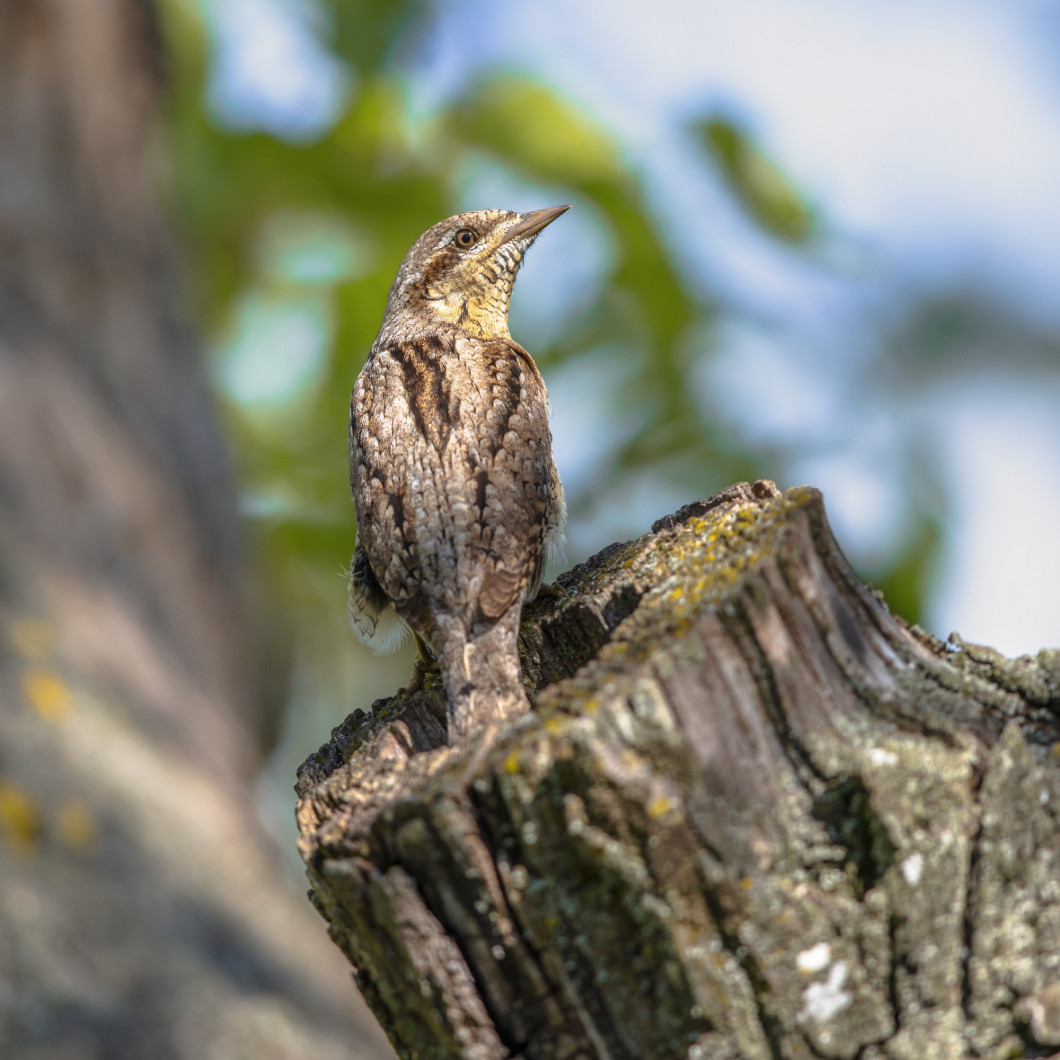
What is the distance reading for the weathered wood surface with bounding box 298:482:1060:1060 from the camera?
1958 mm

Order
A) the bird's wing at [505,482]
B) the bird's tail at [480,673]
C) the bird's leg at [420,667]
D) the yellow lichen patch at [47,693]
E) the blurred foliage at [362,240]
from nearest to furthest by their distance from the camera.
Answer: the bird's tail at [480,673] < the bird's wing at [505,482] < the bird's leg at [420,667] < the yellow lichen patch at [47,693] < the blurred foliage at [362,240]

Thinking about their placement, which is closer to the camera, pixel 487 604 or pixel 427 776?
pixel 427 776

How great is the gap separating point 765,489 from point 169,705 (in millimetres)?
4261

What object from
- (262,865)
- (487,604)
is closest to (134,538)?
(262,865)

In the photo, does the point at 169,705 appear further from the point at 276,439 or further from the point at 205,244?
the point at 205,244

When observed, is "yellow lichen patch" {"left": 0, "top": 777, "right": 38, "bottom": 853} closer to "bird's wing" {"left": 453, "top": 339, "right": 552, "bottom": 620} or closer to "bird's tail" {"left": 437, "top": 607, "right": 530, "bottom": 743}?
"bird's tail" {"left": 437, "top": 607, "right": 530, "bottom": 743}

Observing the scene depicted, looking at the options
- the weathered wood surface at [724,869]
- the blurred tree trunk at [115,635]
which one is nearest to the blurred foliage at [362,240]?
the blurred tree trunk at [115,635]

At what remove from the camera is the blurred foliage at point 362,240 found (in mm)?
9516

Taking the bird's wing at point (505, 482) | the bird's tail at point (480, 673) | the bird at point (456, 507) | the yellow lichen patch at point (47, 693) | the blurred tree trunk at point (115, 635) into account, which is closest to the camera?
the bird's tail at point (480, 673)

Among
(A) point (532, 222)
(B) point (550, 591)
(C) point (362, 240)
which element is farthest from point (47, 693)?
(C) point (362, 240)

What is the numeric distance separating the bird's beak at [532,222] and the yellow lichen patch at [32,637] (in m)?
2.90

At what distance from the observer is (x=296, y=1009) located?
179 inches

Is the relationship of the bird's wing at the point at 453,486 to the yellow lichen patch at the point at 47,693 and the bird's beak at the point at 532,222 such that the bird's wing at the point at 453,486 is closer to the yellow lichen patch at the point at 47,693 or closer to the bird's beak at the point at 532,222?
the bird's beak at the point at 532,222

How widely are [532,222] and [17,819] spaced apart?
339 centimetres
